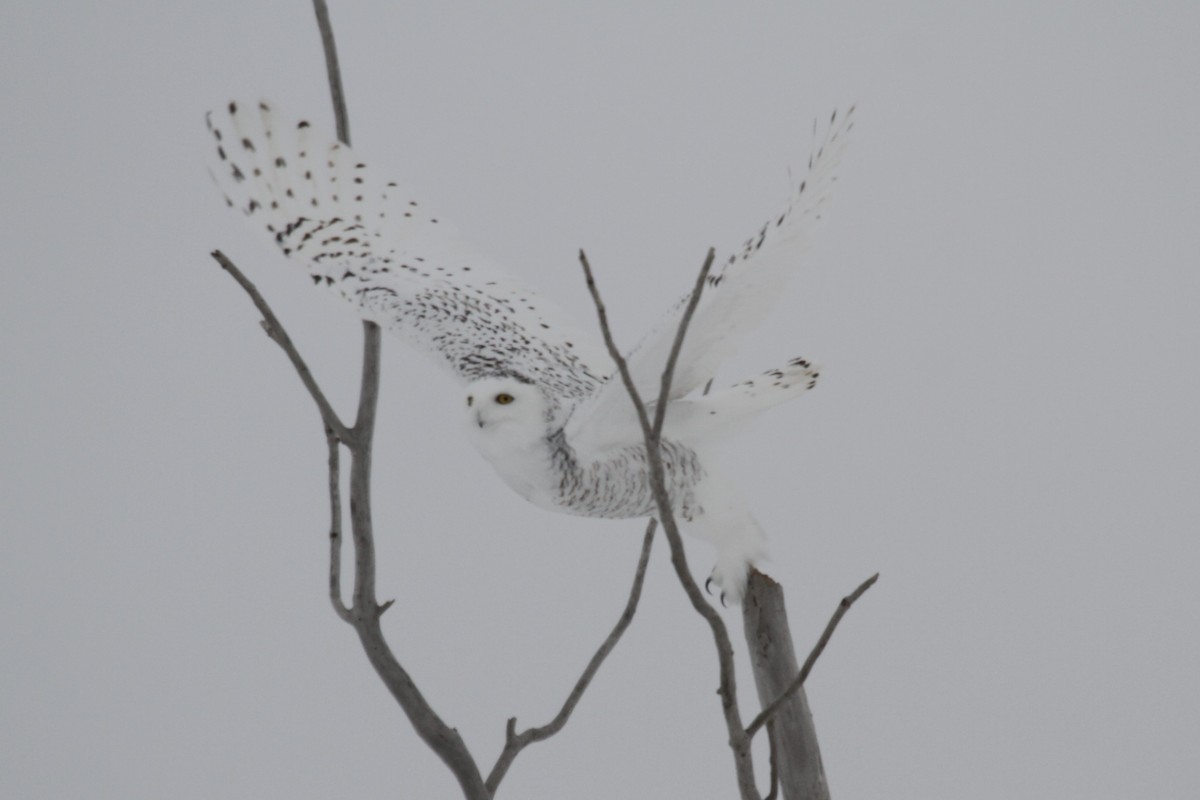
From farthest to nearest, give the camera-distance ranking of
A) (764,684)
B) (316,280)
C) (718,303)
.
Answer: (316,280), (764,684), (718,303)

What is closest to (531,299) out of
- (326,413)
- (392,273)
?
(392,273)

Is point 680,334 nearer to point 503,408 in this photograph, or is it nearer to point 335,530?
point 503,408

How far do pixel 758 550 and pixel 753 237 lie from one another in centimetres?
27

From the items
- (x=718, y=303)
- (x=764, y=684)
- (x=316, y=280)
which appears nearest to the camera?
(x=718, y=303)

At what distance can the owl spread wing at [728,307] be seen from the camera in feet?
2.71

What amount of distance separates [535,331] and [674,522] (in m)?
0.43

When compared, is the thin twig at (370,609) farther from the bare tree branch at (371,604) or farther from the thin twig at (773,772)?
the thin twig at (773,772)

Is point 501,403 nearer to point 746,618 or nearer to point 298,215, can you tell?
point 746,618

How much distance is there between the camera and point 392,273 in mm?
1186

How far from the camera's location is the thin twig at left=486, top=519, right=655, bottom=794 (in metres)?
1.06

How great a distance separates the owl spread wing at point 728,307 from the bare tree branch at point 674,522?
2.4 inches

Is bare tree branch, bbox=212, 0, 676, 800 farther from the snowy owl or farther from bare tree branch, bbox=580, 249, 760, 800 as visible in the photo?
bare tree branch, bbox=580, 249, 760, 800

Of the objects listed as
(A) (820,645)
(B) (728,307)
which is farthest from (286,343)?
(A) (820,645)

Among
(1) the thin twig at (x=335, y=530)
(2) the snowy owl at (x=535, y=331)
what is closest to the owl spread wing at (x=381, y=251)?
(2) the snowy owl at (x=535, y=331)
